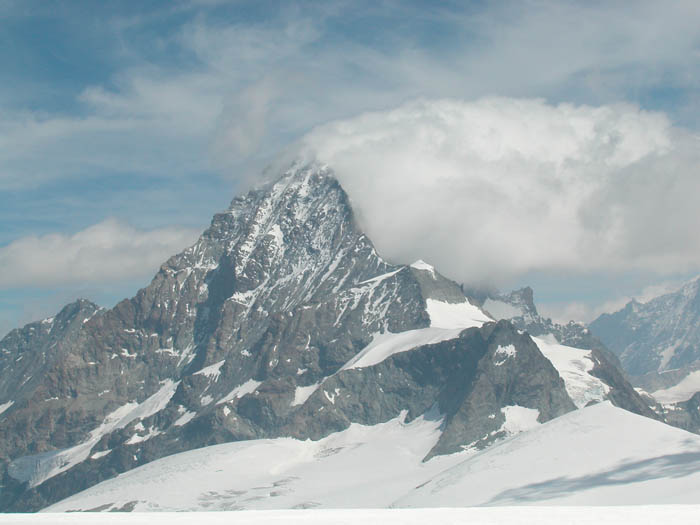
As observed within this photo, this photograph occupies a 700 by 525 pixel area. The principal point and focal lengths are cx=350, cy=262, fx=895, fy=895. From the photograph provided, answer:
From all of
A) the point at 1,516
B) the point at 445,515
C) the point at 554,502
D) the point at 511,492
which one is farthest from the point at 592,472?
the point at 1,516

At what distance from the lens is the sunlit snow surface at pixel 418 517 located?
4475cm

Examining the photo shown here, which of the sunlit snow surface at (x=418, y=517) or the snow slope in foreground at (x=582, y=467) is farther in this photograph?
the snow slope in foreground at (x=582, y=467)

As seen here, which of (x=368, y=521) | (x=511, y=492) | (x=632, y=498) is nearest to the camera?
(x=368, y=521)

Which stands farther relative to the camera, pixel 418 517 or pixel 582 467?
pixel 582 467

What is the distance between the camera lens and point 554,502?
116m

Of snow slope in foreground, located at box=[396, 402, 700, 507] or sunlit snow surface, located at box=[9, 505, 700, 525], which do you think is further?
snow slope in foreground, located at box=[396, 402, 700, 507]

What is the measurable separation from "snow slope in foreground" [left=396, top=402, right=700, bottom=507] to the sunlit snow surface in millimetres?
59783

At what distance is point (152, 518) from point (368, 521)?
11.1 meters

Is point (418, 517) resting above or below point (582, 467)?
above

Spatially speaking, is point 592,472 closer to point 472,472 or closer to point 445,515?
point 472,472

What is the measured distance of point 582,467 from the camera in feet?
464

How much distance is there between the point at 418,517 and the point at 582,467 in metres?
103

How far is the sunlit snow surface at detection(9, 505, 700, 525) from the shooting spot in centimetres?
4475

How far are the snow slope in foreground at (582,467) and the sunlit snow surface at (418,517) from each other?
59.8 metres
